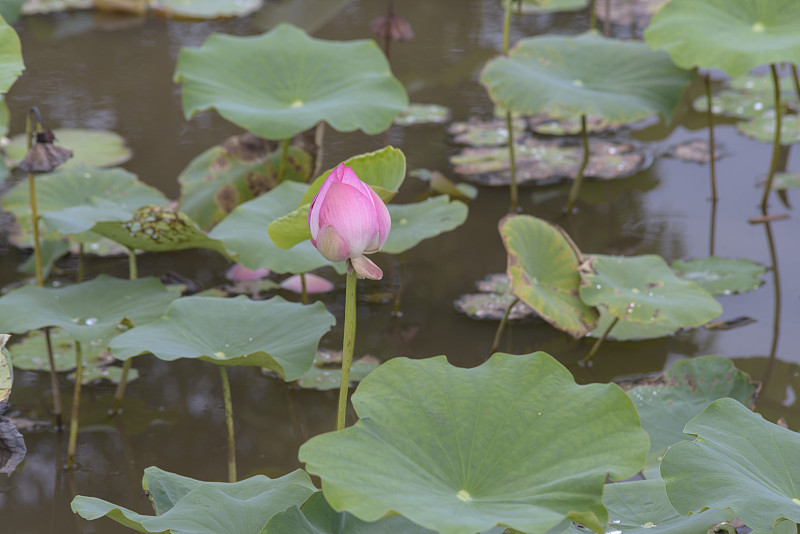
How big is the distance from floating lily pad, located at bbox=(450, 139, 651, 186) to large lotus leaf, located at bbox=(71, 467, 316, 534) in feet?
5.33

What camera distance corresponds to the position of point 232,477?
1320 mm

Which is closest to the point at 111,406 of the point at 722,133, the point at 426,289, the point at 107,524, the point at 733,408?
the point at 107,524

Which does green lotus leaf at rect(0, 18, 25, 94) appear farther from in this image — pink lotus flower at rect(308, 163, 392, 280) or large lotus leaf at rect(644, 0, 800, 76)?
large lotus leaf at rect(644, 0, 800, 76)

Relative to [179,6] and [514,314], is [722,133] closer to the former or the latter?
[514,314]

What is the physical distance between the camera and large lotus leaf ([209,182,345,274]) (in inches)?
59.3

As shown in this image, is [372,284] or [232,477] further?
[372,284]

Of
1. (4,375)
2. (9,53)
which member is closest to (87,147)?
(9,53)

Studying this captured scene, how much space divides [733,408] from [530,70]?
1.43 m

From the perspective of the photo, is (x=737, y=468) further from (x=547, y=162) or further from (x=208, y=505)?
(x=547, y=162)

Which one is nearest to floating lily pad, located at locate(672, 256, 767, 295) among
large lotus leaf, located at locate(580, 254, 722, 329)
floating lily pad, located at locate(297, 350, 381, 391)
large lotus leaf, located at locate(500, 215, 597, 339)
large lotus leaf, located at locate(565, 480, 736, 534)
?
large lotus leaf, located at locate(580, 254, 722, 329)

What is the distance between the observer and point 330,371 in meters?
1.67

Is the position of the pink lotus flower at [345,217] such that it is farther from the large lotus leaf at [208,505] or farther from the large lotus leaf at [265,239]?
the large lotus leaf at [265,239]

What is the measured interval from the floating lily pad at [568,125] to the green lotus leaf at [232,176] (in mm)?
968

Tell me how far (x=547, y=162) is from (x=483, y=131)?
1.05ft
